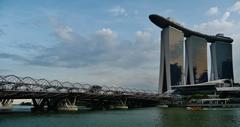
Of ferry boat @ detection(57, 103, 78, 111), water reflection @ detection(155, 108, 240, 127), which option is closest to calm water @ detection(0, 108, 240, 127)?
water reflection @ detection(155, 108, 240, 127)

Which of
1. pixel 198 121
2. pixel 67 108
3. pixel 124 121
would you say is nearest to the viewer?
pixel 198 121

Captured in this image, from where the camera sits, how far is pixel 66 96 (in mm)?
133875

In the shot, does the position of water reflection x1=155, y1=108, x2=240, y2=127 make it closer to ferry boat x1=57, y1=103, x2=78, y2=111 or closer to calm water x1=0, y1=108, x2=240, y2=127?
calm water x1=0, y1=108, x2=240, y2=127

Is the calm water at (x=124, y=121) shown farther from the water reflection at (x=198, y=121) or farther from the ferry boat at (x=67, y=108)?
the ferry boat at (x=67, y=108)

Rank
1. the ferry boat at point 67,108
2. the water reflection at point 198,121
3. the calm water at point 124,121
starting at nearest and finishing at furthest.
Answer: the water reflection at point 198,121
the calm water at point 124,121
the ferry boat at point 67,108

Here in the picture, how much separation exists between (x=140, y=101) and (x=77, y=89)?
64.5 metres

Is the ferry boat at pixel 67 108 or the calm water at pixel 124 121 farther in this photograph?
the ferry boat at pixel 67 108

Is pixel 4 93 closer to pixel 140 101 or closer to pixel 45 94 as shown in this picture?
pixel 45 94

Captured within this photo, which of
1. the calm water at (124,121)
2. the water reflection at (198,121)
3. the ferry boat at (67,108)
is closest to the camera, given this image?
the water reflection at (198,121)

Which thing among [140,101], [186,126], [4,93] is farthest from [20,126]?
[140,101]

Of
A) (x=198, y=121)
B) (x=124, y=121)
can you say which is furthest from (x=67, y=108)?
(x=198, y=121)

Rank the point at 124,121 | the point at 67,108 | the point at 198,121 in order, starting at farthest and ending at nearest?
1. the point at 67,108
2. the point at 124,121
3. the point at 198,121

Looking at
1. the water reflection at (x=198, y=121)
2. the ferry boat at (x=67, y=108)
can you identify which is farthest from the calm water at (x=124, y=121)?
the ferry boat at (x=67, y=108)

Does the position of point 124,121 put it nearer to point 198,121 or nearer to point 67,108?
point 198,121
